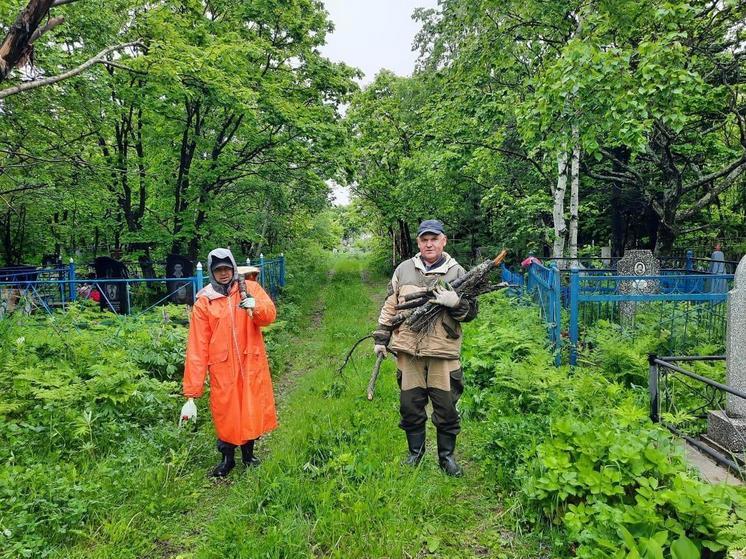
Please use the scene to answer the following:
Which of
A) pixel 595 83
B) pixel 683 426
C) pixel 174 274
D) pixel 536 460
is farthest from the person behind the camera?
pixel 174 274

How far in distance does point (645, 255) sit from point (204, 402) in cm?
781

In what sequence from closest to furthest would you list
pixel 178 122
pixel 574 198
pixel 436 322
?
pixel 436 322
pixel 574 198
pixel 178 122

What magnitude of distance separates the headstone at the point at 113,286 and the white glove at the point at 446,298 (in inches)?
372

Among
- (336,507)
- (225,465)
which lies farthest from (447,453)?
(225,465)

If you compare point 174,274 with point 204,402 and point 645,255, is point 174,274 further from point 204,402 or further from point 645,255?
point 645,255

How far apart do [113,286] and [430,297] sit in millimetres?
10820

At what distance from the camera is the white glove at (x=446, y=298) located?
11.3ft

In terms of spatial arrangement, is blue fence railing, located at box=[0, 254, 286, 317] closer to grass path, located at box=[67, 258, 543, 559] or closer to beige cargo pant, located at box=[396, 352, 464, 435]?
grass path, located at box=[67, 258, 543, 559]

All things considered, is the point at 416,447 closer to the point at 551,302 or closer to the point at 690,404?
the point at 690,404

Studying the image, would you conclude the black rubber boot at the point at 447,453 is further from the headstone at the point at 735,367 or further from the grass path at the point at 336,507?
the headstone at the point at 735,367

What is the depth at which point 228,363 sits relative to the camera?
3.94 meters

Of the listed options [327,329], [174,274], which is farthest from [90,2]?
[327,329]

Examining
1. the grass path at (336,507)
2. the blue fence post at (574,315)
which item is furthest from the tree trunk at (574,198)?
the grass path at (336,507)

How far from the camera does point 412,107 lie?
67.4ft
